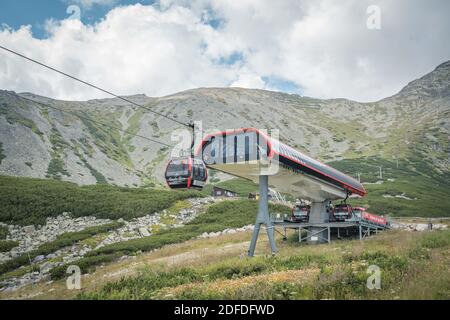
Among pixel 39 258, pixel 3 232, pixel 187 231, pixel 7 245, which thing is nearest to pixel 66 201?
pixel 3 232

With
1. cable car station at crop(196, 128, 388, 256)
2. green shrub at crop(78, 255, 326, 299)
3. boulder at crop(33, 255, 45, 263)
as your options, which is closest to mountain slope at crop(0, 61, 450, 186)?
boulder at crop(33, 255, 45, 263)

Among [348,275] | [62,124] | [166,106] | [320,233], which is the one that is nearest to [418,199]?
[320,233]

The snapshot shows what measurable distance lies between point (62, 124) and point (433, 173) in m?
109

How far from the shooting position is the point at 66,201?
48.8 m

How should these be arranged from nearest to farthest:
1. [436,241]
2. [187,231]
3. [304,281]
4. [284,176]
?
[304,281] < [436,241] < [284,176] < [187,231]

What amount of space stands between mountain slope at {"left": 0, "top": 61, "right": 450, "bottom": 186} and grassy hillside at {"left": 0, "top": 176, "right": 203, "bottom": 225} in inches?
812

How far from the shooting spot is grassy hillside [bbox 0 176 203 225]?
43500 millimetres

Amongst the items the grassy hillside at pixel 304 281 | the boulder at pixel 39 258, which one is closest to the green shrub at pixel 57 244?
the boulder at pixel 39 258

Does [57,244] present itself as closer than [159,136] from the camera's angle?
Yes

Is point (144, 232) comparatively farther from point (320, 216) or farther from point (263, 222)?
point (263, 222)

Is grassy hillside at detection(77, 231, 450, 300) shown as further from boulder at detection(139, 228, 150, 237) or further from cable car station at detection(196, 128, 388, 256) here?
boulder at detection(139, 228, 150, 237)

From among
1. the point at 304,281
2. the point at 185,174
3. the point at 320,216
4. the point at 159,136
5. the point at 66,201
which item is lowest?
the point at 304,281

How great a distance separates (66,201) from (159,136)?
82297 mm

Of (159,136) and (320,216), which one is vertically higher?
(159,136)
